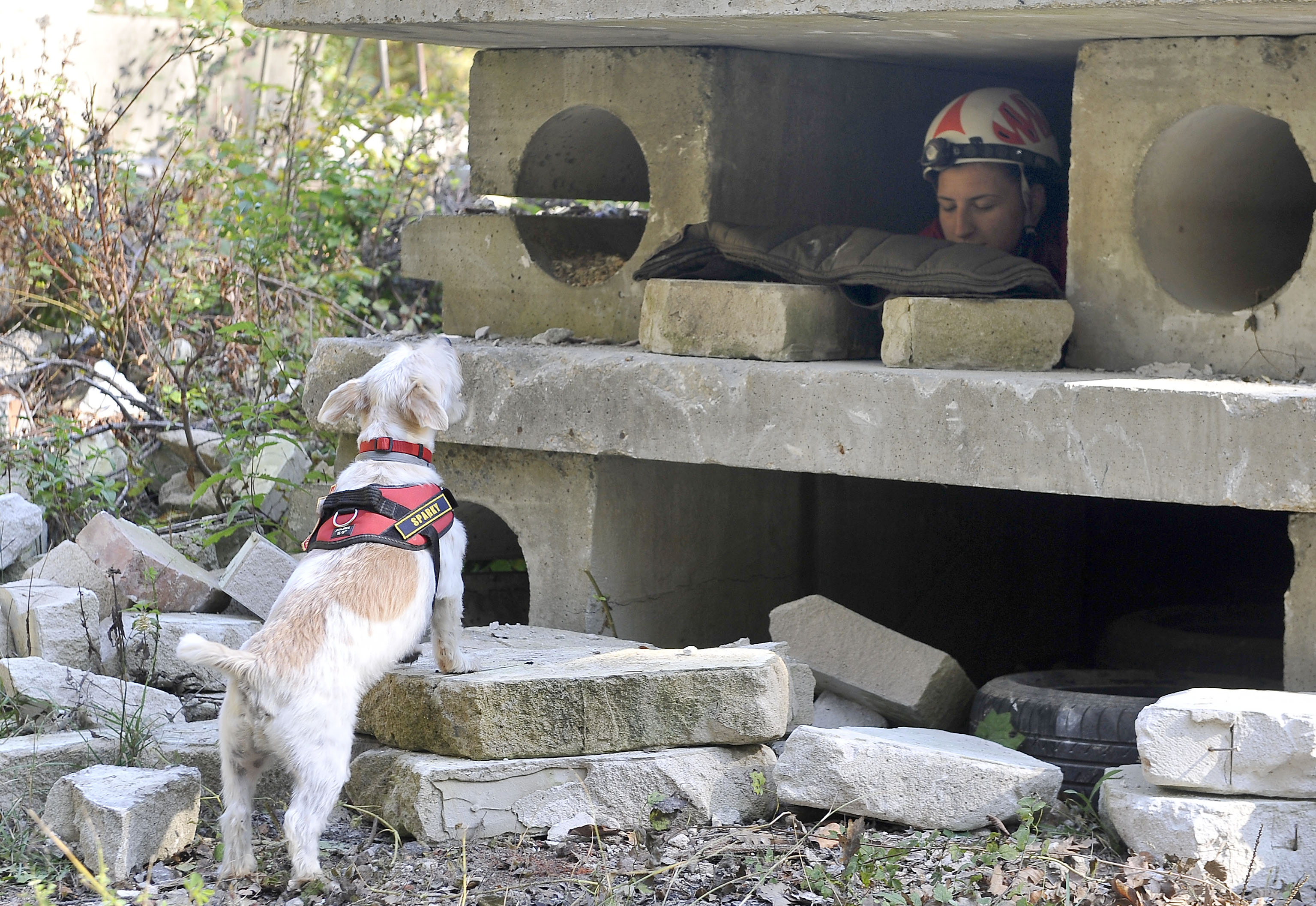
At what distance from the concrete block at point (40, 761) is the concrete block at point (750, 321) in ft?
7.18

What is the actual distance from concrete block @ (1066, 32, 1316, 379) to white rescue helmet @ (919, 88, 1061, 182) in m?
0.86

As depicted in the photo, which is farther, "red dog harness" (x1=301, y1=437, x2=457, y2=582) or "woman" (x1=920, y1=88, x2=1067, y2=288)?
"woman" (x1=920, y1=88, x2=1067, y2=288)

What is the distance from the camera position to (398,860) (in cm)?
350

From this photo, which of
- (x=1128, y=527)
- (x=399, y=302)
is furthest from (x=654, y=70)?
(x=1128, y=527)

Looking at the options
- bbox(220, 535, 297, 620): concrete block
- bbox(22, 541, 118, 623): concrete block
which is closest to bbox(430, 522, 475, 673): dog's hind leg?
bbox(220, 535, 297, 620): concrete block

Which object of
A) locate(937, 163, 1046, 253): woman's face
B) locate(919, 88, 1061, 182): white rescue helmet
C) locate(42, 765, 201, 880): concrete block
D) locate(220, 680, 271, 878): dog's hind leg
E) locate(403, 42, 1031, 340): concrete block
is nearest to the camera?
locate(220, 680, 271, 878): dog's hind leg

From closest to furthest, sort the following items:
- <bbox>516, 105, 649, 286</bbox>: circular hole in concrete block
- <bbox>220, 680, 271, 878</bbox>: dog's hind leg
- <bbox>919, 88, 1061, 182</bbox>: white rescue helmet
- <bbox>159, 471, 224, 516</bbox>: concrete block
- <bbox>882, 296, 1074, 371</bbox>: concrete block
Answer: <bbox>220, 680, 271, 878</bbox>: dog's hind leg → <bbox>882, 296, 1074, 371</bbox>: concrete block → <bbox>919, 88, 1061, 182</bbox>: white rescue helmet → <bbox>516, 105, 649, 286</bbox>: circular hole in concrete block → <bbox>159, 471, 224, 516</bbox>: concrete block

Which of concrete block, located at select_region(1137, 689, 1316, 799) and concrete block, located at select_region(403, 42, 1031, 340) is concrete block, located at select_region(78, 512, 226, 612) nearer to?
concrete block, located at select_region(403, 42, 1031, 340)

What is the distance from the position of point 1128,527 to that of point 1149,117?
3.93 m

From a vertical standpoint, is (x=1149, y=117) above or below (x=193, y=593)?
above

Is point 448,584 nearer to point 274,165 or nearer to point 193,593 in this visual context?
point 193,593

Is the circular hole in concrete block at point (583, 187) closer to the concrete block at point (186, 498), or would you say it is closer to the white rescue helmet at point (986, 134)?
the white rescue helmet at point (986, 134)

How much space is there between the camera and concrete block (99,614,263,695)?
14.5 feet

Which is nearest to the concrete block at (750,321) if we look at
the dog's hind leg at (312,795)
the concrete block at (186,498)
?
the dog's hind leg at (312,795)
